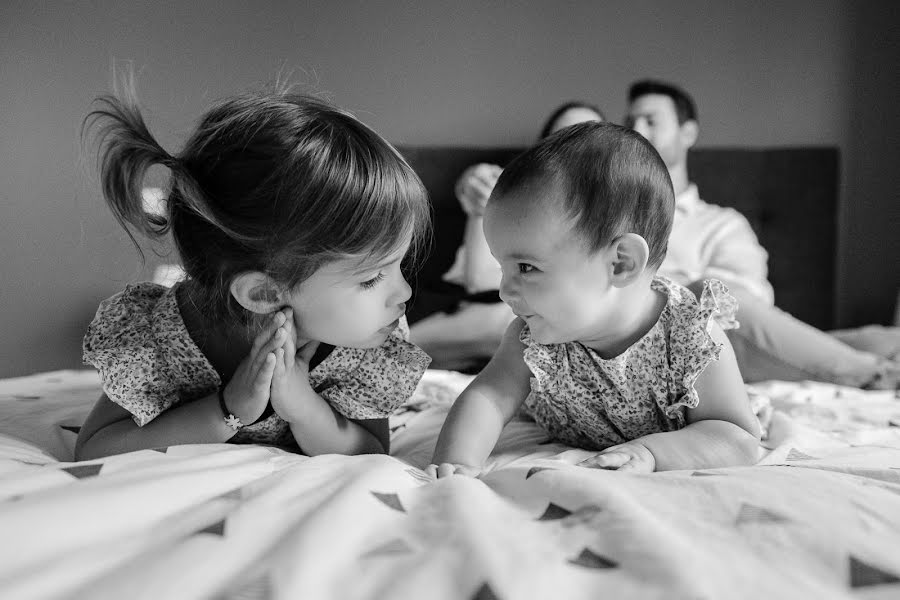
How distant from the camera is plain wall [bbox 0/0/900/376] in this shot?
2525mm

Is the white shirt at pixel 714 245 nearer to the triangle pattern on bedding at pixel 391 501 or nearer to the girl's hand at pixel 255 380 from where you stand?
the girl's hand at pixel 255 380

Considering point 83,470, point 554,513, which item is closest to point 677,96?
point 554,513

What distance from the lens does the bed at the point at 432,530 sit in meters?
0.51

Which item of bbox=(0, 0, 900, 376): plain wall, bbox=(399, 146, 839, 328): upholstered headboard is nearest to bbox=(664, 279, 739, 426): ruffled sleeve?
bbox=(399, 146, 839, 328): upholstered headboard

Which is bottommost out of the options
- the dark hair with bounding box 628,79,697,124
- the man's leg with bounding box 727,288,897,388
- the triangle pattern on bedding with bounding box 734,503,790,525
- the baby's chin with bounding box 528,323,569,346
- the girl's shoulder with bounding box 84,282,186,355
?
the man's leg with bounding box 727,288,897,388

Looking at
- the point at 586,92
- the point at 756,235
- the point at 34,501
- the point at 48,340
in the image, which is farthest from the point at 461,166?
the point at 34,501

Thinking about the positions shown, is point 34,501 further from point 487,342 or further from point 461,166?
point 461,166

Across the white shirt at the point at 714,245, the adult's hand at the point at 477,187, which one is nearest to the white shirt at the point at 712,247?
the white shirt at the point at 714,245

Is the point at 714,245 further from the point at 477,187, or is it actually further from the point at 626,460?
the point at 626,460

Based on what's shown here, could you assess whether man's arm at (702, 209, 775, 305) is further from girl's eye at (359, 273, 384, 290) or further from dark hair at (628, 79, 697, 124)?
girl's eye at (359, 273, 384, 290)

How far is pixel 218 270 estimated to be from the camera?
98 cm

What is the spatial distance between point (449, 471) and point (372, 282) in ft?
0.85

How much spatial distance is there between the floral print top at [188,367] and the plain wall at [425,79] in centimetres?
159

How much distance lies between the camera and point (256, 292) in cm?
98
